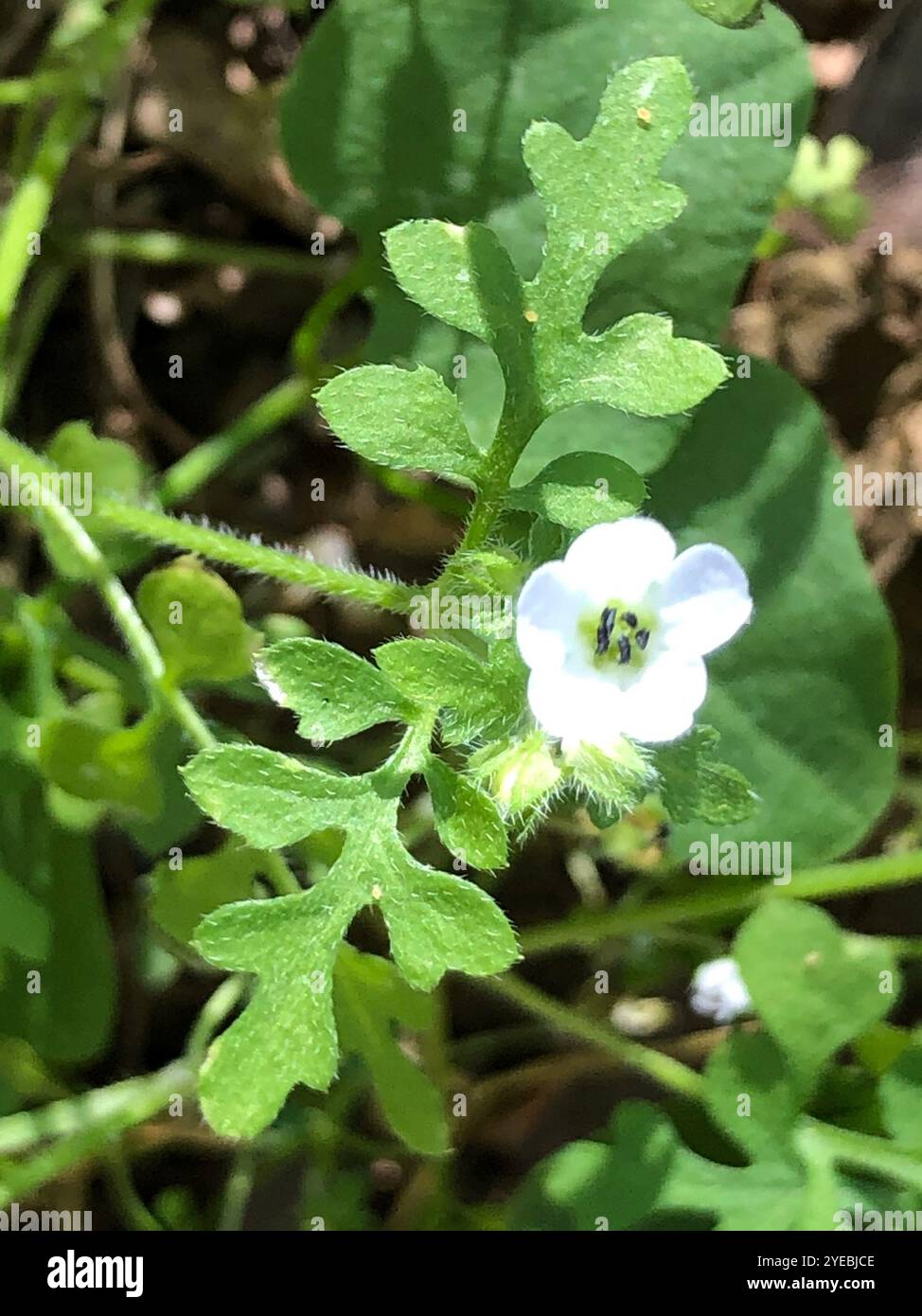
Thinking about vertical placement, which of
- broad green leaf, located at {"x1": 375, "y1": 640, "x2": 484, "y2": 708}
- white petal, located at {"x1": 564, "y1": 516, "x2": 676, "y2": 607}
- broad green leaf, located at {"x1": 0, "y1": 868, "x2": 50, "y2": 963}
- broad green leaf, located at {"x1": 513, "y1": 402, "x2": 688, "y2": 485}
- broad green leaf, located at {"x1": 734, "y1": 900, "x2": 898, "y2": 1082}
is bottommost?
broad green leaf, located at {"x1": 734, "y1": 900, "x2": 898, "y2": 1082}

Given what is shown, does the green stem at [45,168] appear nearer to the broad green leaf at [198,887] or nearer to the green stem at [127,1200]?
the broad green leaf at [198,887]

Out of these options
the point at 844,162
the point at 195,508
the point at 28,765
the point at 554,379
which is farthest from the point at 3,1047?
the point at 844,162

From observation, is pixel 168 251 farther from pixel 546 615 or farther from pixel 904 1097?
pixel 904 1097

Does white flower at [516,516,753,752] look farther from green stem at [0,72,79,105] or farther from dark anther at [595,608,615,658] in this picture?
green stem at [0,72,79,105]

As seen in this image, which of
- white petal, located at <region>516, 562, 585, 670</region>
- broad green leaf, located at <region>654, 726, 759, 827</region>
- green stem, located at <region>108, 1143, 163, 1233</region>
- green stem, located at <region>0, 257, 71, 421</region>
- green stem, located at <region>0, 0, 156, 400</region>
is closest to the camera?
white petal, located at <region>516, 562, 585, 670</region>

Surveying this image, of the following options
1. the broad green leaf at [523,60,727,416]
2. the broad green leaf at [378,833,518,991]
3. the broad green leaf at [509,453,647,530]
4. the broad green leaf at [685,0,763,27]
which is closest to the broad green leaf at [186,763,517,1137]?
the broad green leaf at [378,833,518,991]

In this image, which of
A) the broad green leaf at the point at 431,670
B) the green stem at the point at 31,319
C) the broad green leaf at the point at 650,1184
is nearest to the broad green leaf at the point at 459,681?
the broad green leaf at the point at 431,670
